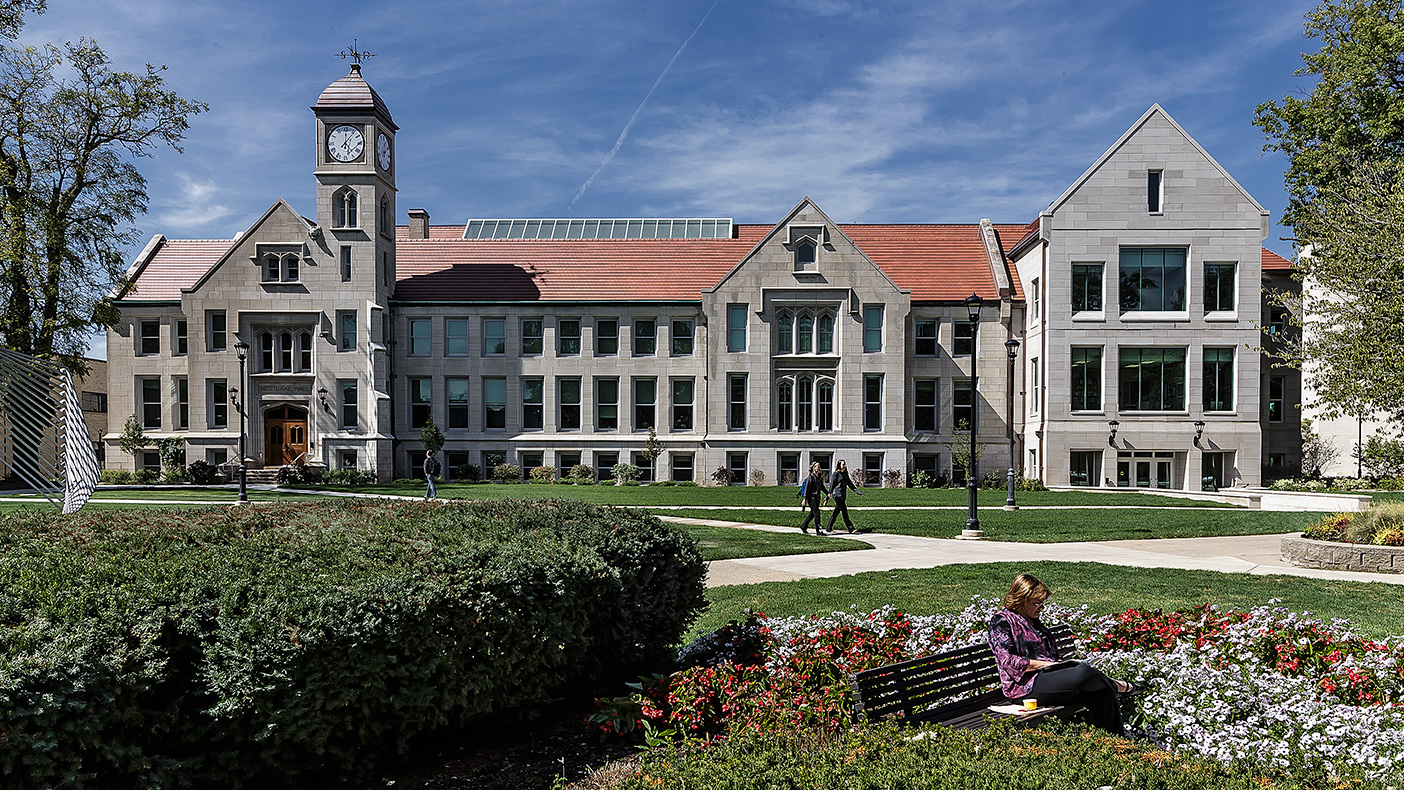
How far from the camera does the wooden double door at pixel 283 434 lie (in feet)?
141

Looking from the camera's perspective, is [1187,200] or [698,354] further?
[698,354]

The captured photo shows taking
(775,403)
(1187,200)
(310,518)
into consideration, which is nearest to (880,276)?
(775,403)

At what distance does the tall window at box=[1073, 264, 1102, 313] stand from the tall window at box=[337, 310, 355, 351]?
33258mm

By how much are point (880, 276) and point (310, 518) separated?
3658 cm

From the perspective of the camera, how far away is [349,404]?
4294cm

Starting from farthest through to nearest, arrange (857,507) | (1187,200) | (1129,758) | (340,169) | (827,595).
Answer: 1. (340,169)
2. (1187,200)
3. (857,507)
4. (827,595)
5. (1129,758)

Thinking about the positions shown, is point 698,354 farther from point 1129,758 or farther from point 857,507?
point 1129,758

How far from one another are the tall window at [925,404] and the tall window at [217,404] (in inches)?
1314

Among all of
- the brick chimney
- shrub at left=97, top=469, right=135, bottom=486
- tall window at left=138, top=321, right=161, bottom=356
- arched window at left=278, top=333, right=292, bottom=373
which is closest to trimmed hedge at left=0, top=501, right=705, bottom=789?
arched window at left=278, top=333, right=292, bottom=373

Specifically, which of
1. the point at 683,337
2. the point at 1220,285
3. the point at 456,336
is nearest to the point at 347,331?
the point at 456,336

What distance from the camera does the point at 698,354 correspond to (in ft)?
145

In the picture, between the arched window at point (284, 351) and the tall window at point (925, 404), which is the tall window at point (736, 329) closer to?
the tall window at point (925, 404)

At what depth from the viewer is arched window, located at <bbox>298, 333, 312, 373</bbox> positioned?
43.2 meters

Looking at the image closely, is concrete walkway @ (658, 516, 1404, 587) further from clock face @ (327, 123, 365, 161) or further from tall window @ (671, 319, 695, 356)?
clock face @ (327, 123, 365, 161)
